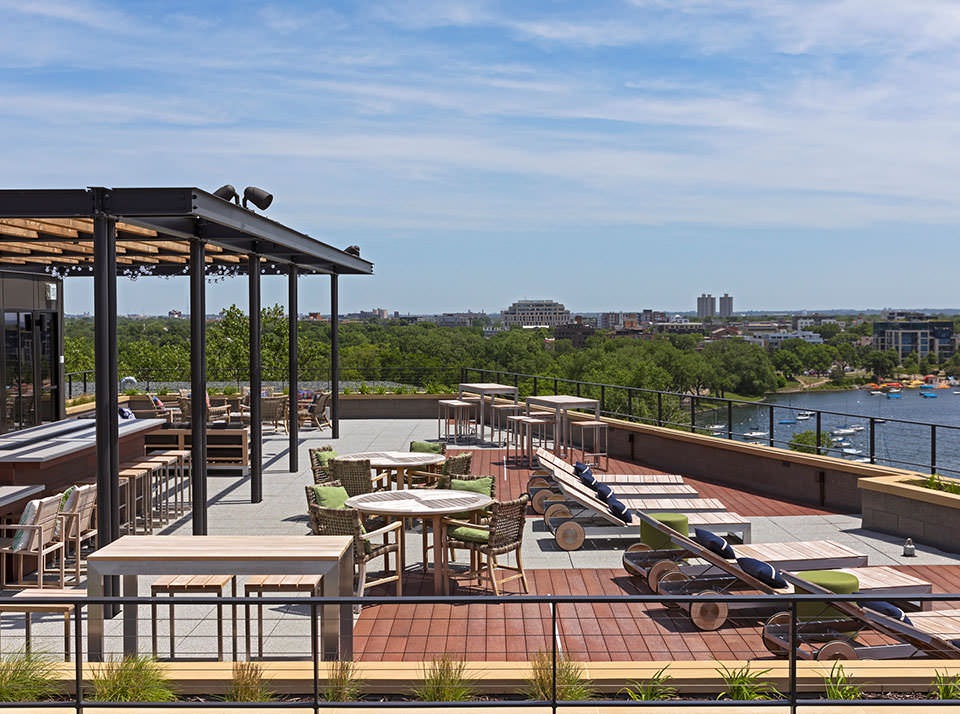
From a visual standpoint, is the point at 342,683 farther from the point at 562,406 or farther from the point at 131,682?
the point at 562,406

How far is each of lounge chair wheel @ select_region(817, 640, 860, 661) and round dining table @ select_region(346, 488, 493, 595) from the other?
10.6 feet

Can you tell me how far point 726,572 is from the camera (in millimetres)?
7414

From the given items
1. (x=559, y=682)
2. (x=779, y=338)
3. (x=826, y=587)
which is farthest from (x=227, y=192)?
(x=779, y=338)

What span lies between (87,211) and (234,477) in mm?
7751

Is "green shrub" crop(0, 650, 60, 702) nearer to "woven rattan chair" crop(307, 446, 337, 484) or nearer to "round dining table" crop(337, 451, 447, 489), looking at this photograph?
"woven rattan chair" crop(307, 446, 337, 484)

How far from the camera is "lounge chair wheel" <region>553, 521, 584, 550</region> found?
9352 millimetres

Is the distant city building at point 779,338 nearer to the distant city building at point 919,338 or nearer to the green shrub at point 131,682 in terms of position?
the distant city building at point 919,338

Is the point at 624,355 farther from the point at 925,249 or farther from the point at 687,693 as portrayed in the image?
the point at 687,693

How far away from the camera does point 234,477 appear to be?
14.5 metres

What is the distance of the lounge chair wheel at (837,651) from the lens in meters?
5.83

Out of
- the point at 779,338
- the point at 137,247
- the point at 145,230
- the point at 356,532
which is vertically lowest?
the point at 356,532

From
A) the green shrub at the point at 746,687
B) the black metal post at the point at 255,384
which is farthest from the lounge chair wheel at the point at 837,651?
the black metal post at the point at 255,384

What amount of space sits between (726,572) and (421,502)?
2749mm

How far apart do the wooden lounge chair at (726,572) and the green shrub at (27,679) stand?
166 inches
